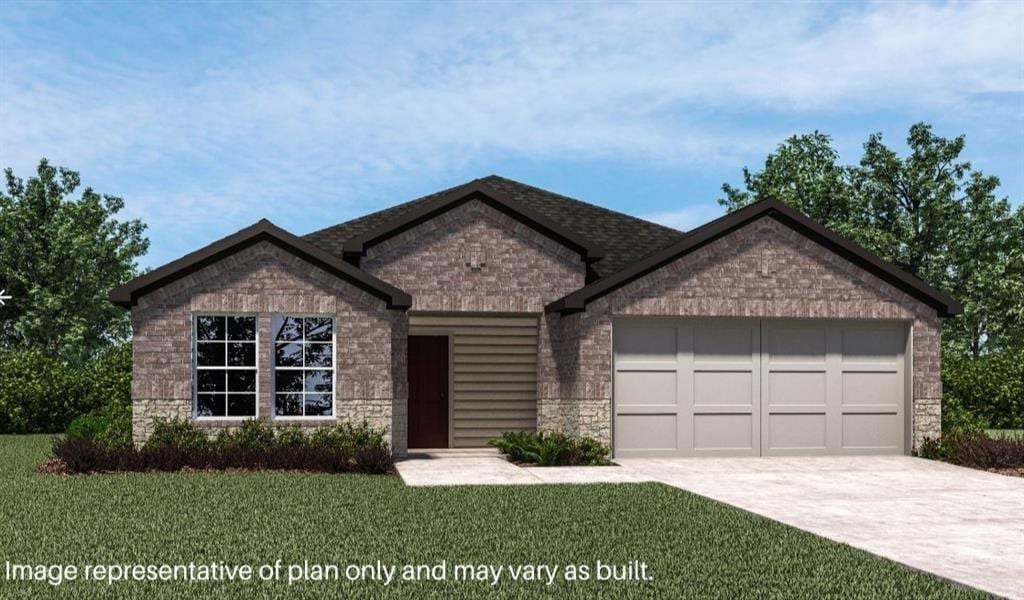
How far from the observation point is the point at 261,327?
720 inches

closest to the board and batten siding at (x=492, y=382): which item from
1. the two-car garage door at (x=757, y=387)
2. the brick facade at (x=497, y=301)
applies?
the brick facade at (x=497, y=301)

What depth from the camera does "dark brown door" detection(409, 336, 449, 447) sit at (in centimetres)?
2142

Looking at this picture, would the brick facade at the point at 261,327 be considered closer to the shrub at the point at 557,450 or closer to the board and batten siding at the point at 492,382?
the shrub at the point at 557,450

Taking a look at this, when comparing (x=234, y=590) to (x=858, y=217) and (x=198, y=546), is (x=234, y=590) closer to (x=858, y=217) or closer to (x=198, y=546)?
(x=198, y=546)

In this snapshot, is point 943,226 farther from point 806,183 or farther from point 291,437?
point 291,437

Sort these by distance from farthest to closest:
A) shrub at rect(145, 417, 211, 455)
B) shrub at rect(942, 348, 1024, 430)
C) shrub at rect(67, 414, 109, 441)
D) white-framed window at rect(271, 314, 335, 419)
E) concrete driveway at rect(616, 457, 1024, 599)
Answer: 1. shrub at rect(942, 348, 1024, 430)
2. shrub at rect(67, 414, 109, 441)
3. white-framed window at rect(271, 314, 335, 419)
4. shrub at rect(145, 417, 211, 455)
5. concrete driveway at rect(616, 457, 1024, 599)

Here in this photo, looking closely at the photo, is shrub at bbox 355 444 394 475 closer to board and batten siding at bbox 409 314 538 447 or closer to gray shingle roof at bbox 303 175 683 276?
board and batten siding at bbox 409 314 538 447

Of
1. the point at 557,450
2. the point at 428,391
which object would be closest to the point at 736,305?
the point at 557,450

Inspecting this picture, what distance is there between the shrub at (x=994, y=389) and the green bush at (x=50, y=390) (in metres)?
23.7

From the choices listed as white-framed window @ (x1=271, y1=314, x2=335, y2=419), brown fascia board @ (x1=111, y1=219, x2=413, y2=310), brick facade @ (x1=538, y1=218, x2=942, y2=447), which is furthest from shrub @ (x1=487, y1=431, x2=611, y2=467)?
white-framed window @ (x1=271, y1=314, x2=335, y2=419)

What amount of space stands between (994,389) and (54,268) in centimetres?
3430

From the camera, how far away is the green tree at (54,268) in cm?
4200

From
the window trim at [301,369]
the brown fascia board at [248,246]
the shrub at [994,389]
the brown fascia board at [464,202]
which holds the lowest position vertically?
the shrub at [994,389]

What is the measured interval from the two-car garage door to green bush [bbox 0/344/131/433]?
15.7m
